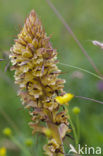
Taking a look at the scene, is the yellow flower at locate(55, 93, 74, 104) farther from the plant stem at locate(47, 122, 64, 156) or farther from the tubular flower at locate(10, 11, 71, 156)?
the plant stem at locate(47, 122, 64, 156)

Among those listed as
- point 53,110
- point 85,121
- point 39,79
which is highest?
point 39,79

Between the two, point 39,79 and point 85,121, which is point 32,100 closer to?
point 39,79

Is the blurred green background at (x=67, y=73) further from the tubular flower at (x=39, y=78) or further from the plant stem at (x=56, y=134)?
the plant stem at (x=56, y=134)

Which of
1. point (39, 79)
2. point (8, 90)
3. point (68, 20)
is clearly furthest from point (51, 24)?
point (39, 79)

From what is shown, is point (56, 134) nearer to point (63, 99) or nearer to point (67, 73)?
point (63, 99)

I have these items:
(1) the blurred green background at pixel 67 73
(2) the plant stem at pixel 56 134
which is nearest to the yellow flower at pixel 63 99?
(2) the plant stem at pixel 56 134

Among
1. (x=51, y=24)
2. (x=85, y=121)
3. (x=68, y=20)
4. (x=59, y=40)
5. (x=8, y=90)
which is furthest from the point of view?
(x=51, y=24)
